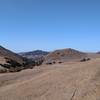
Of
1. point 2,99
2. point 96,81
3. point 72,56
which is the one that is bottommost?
point 2,99

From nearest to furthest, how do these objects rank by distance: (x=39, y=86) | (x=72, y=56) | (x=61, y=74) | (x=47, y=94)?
1. (x=47, y=94)
2. (x=39, y=86)
3. (x=61, y=74)
4. (x=72, y=56)

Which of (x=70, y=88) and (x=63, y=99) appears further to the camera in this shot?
(x=70, y=88)

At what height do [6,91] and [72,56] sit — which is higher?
[72,56]

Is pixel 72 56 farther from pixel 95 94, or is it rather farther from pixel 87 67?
pixel 95 94

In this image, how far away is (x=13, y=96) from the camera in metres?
19.1

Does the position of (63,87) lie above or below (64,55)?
below

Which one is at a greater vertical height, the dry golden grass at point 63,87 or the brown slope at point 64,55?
the brown slope at point 64,55

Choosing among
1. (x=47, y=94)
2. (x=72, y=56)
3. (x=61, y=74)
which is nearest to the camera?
(x=47, y=94)

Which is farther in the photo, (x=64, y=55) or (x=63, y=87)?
(x=64, y=55)

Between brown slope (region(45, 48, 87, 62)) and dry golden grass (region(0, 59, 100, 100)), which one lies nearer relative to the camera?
dry golden grass (region(0, 59, 100, 100))

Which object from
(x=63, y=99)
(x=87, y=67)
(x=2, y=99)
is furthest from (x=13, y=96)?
(x=87, y=67)

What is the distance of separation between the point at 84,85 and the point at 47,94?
10.4ft

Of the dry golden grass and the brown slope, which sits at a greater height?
the brown slope

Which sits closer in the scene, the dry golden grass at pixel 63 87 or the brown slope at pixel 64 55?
the dry golden grass at pixel 63 87
